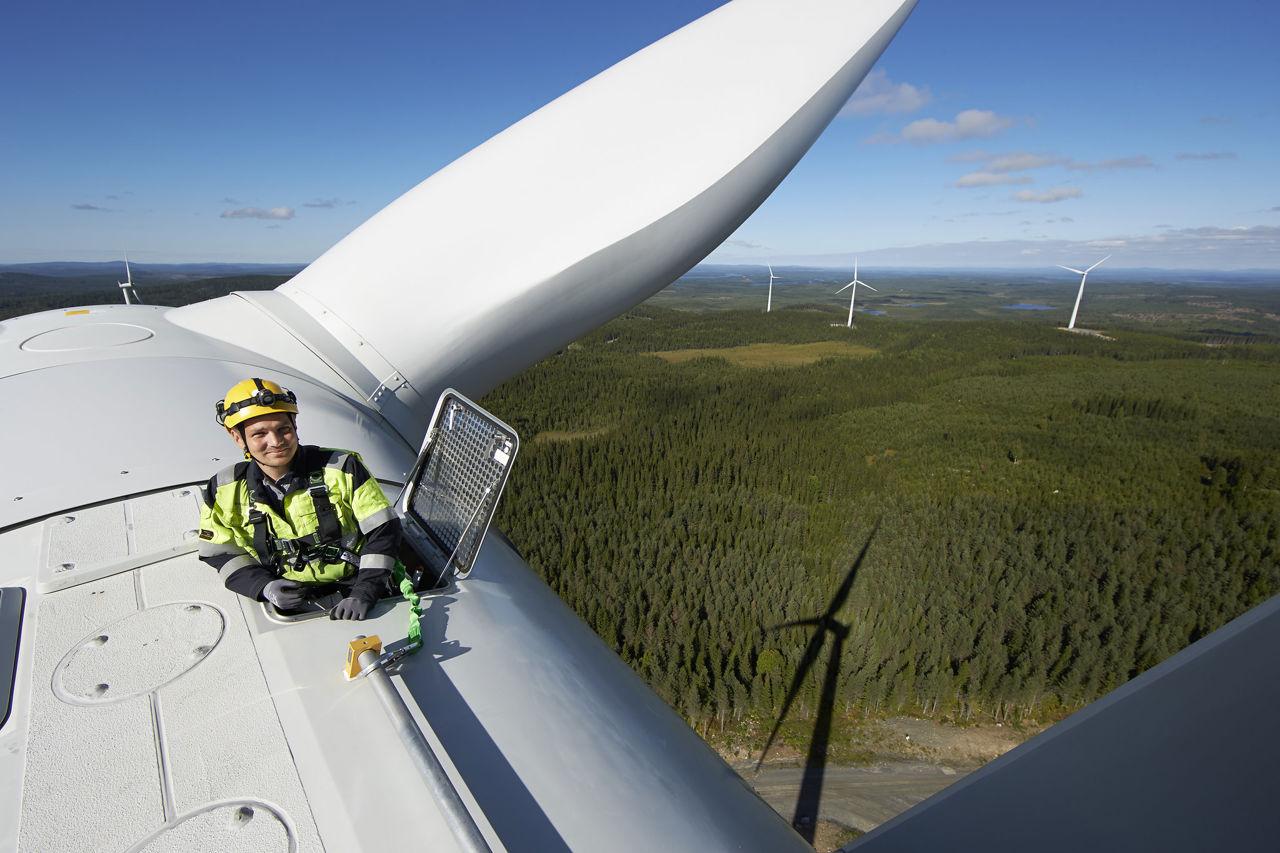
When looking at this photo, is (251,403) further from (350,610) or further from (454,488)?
(350,610)

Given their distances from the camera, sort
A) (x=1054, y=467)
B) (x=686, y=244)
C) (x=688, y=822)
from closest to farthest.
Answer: (x=688, y=822)
(x=686, y=244)
(x=1054, y=467)

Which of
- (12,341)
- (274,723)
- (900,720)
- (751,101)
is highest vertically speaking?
(751,101)

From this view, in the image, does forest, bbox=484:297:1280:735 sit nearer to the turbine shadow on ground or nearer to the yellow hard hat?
the turbine shadow on ground

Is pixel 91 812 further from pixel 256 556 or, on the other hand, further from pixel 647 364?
pixel 647 364

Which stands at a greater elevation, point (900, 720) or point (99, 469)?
point (99, 469)

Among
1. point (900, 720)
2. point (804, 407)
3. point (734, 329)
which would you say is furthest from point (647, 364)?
point (900, 720)

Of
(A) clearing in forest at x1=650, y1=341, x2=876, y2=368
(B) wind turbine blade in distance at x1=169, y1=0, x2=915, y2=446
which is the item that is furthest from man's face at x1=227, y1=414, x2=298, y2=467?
(A) clearing in forest at x1=650, y1=341, x2=876, y2=368

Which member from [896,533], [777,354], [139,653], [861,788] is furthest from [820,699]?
[777,354]

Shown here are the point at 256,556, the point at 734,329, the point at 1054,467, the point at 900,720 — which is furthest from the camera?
the point at 734,329
